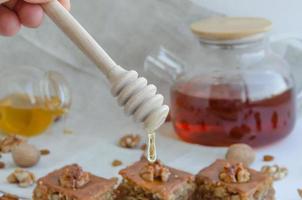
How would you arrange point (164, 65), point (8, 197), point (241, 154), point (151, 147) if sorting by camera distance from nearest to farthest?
point (151, 147) < point (8, 197) < point (241, 154) < point (164, 65)

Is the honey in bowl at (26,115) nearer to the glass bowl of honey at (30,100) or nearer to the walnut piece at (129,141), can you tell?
the glass bowl of honey at (30,100)

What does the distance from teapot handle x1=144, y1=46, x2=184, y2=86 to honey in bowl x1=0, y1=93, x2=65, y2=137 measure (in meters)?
0.24

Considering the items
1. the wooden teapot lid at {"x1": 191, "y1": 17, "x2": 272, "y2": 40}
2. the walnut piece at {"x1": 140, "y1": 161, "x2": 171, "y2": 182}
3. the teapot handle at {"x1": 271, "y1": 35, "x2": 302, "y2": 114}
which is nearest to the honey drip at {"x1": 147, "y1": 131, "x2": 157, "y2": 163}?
the walnut piece at {"x1": 140, "y1": 161, "x2": 171, "y2": 182}

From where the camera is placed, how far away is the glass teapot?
1454 millimetres

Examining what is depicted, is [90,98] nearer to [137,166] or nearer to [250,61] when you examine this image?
[250,61]

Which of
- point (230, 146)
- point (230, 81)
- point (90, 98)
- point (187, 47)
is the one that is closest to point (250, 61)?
point (230, 81)

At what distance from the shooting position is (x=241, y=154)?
4.55 ft

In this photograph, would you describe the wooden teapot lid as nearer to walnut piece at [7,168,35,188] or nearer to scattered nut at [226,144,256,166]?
scattered nut at [226,144,256,166]

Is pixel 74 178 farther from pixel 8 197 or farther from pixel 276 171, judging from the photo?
pixel 276 171

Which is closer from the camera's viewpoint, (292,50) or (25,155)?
(25,155)

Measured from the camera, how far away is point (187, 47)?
5.89 ft

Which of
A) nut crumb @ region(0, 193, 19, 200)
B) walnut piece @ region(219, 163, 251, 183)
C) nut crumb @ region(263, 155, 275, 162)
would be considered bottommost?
nut crumb @ region(263, 155, 275, 162)

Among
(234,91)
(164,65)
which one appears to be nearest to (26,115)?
(164,65)

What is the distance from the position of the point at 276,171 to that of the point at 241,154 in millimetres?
69
